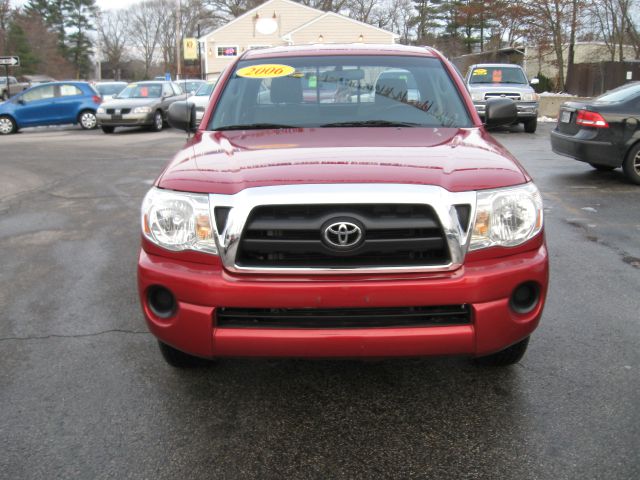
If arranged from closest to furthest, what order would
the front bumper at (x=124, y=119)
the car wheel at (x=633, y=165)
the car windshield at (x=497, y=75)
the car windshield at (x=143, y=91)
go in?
the car wheel at (x=633, y=165)
the car windshield at (x=497, y=75)
the front bumper at (x=124, y=119)
the car windshield at (x=143, y=91)

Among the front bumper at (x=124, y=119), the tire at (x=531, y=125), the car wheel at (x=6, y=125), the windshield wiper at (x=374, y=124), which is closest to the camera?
→ the windshield wiper at (x=374, y=124)

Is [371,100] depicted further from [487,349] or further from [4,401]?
[4,401]

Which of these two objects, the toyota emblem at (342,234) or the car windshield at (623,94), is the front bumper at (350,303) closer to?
the toyota emblem at (342,234)

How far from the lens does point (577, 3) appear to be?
31797 millimetres

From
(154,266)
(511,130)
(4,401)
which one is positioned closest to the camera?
(154,266)

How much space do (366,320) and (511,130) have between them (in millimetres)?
17097

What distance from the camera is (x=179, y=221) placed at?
276 cm

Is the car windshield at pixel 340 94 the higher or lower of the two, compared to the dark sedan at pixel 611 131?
higher

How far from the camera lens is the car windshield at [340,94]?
150 inches

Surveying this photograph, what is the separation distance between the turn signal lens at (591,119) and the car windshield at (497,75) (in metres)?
9.61

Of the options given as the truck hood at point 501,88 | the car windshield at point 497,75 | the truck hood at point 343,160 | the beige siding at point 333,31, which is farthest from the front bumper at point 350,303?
the beige siding at point 333,31

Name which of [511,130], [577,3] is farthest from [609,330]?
[577,3]

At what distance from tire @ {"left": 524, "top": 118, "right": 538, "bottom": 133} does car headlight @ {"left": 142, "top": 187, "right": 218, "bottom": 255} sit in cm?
1629

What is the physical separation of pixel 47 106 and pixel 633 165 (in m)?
17.4
